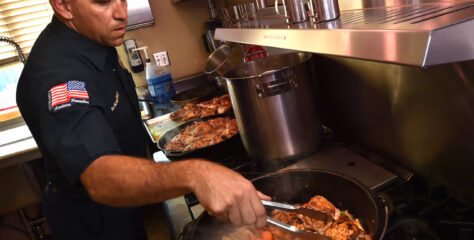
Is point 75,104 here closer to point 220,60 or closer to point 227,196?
point 227,196

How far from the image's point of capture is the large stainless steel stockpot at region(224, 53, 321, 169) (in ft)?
3.86

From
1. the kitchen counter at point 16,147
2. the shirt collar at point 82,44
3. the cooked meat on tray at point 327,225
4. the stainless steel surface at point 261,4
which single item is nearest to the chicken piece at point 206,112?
the stainless steel surface at point 261,4

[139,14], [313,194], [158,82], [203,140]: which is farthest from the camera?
[139,14]

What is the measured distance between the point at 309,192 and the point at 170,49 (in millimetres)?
2761

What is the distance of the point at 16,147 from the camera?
105 inches

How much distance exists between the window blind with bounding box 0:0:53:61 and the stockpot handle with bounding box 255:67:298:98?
3078 millimetres

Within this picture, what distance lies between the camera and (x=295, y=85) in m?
1.20

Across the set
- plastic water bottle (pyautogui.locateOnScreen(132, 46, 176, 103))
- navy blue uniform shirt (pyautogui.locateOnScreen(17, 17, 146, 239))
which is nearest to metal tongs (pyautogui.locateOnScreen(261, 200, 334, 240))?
navy blue uniform shirt (pyautogui.locateOnScreen(17, 17, 146, 239))

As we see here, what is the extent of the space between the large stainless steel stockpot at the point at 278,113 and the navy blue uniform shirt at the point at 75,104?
1.57 feet

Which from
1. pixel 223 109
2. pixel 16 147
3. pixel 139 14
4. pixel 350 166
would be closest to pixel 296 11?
pixel 350 166

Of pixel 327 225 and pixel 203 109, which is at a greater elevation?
pixel 203 109

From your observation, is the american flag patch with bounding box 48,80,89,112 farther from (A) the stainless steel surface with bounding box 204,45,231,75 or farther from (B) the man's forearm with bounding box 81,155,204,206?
(A) the stainless steel surface with bounding box 204,45,231,75

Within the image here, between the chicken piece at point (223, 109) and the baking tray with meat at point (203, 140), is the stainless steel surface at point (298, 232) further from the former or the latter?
the chicken piece at point (223, 109)

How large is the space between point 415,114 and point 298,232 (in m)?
0.54
